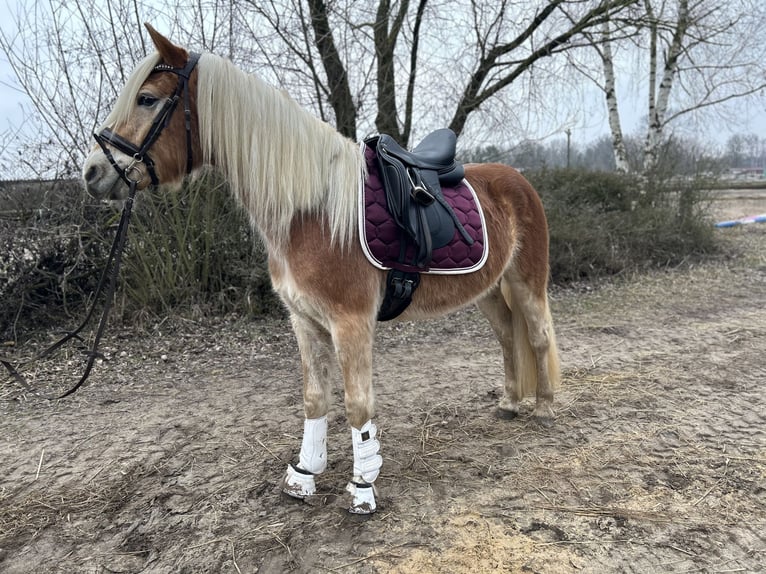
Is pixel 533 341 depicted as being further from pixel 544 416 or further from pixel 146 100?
pixel 146 100

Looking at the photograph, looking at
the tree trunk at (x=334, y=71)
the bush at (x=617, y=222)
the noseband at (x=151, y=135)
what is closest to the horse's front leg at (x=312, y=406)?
the noseband at (x=151, y=135)

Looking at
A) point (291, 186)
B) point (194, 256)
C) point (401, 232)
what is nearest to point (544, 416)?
point (401, 232)

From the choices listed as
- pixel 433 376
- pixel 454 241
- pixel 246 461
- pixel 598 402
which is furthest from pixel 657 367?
pixel 246 461

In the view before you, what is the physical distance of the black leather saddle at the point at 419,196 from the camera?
2202mm

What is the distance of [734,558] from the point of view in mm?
1922

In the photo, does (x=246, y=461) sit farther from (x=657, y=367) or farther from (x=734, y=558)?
(x=657, y=367)

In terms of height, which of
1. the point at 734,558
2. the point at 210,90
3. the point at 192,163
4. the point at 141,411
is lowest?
the point at 734,558

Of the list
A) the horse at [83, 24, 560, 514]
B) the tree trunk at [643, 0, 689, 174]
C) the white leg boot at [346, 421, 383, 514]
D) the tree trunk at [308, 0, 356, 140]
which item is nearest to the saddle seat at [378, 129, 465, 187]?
the horse at [83, 24, 560, 514]

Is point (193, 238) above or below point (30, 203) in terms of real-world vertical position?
below

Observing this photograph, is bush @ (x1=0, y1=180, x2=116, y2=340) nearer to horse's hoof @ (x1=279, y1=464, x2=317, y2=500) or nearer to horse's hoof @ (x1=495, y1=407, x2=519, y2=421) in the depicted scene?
horse's hoof @ (x1=279, y1=464, x2=317, y2=500)

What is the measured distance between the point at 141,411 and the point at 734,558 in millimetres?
3514

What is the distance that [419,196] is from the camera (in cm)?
226

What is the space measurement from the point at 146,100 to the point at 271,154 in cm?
51

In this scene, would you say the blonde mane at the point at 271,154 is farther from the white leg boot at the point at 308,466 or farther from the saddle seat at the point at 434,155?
the white leg boot at the point at 308,466
